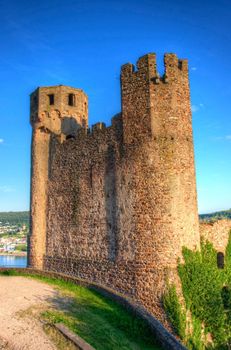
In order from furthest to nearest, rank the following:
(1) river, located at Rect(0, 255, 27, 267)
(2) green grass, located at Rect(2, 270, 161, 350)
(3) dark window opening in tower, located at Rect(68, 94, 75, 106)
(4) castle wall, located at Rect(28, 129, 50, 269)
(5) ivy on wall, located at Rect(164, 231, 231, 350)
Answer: (1) river, located at Rect(0, 255, 27, 267) < (3) dark window opening in tower, located at Rect(68, 94, 75, 106) < (4) castle wall, located at Rect(28, 129, 50, 269) < (5) ivy on wall, located at Rect(164, 231, 231, 350) < (2) green grass, located at Rect(2, 270, 161, 350)

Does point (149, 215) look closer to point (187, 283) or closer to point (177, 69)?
point (187, 283)

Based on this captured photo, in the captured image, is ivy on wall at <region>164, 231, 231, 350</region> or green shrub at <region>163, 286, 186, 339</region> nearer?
green shrub at <region>163, 286, 186, 339</region>

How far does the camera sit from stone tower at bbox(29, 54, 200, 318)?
15094 mm

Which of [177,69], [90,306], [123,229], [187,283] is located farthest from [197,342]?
[177,69]

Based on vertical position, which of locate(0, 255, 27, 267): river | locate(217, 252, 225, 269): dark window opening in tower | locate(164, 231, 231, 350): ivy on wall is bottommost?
locate(0, 255, 27, 267): river

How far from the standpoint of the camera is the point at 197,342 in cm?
1411

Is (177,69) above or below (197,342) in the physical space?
above

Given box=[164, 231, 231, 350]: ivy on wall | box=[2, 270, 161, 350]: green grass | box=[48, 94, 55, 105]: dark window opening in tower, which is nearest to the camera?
box=[2, 270, 161, 350]: green grass

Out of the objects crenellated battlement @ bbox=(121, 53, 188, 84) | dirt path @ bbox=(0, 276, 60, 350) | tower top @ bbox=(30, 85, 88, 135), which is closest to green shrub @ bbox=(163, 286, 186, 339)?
dirt path @ bbox=(0, 276, 60, 350)

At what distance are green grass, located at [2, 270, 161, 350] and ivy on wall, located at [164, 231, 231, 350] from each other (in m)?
2.23

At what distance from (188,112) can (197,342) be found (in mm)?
9635

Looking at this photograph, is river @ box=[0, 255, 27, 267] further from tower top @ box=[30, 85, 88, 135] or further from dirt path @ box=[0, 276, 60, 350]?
dirt path @ box=[0, 276, 60, 350]

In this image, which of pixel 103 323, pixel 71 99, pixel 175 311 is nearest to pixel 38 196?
pixel 71 99

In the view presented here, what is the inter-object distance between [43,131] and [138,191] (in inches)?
408
